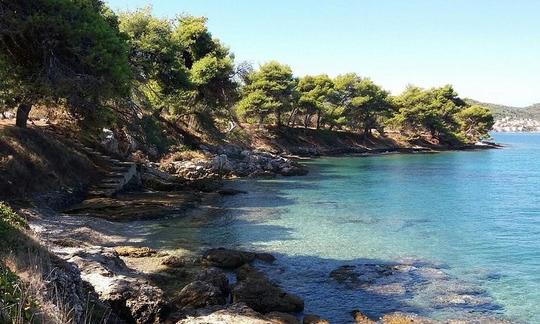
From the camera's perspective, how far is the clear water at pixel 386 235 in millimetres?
15891

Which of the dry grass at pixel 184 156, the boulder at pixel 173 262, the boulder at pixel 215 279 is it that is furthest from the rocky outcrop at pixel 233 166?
the boulder at pixel 215 279

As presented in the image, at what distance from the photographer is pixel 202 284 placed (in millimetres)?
14266

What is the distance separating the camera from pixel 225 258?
18.7m

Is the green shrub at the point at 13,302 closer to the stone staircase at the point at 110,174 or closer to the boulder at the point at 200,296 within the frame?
the boulder at the point at 200,296

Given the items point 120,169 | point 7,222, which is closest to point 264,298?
point 7,222

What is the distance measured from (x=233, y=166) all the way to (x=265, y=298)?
→ 1485 inches

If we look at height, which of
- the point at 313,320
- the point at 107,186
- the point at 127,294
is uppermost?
the point at 107,186

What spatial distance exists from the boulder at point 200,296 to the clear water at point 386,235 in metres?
3.22

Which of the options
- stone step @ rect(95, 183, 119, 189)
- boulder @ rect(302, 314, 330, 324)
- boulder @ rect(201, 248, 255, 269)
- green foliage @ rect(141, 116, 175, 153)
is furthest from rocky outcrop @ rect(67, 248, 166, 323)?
green foliage @ rect(141, 116, 175, 153)

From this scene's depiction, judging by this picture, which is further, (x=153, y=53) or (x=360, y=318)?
(x=153, y=53)

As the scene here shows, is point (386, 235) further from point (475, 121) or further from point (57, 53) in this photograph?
point (475, 121)

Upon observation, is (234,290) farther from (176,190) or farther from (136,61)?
(136,61)

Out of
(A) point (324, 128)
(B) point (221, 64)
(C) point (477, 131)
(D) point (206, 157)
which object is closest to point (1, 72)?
(D) point (206, 157)

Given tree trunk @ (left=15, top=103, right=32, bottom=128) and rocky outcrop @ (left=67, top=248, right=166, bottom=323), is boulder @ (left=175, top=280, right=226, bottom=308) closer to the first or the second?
rocky outcrop @ (left=67, top=248, right=166, bottom=323)
